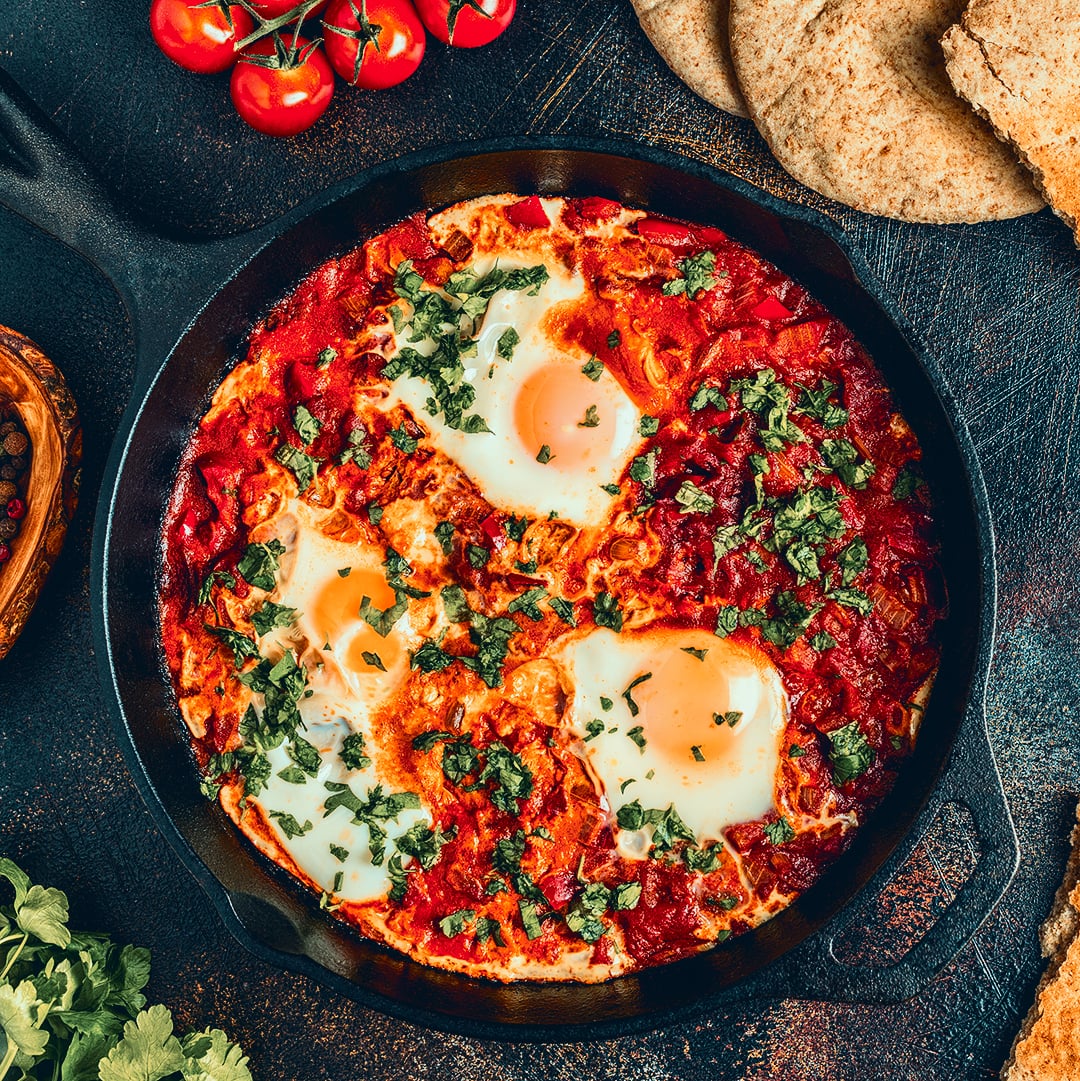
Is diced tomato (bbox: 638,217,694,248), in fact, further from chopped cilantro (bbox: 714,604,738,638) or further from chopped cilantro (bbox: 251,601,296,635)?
chopped cilantro (bbox: 251,601,296,635)

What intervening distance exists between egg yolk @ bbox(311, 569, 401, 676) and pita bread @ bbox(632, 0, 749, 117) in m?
2.38

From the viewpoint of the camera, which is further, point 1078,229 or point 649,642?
point 649,642

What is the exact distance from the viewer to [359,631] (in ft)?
13.5

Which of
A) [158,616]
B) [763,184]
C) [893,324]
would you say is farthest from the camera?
[158,616]

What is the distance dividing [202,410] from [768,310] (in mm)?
2427

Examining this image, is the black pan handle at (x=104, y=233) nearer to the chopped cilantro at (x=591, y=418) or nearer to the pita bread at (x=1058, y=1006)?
the chopped cilantro at (x=591, y=418)

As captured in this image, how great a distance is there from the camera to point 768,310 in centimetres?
414

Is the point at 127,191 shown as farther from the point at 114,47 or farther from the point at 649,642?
the point at 649,642

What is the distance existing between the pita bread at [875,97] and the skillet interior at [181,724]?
1.38ft

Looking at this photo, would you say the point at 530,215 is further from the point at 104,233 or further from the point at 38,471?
the point at 38,471

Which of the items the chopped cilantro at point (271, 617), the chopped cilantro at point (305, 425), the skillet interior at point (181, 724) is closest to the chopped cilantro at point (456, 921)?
the skillet interior at point (181, 724)

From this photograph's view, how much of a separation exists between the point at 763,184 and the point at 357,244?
5.58ft

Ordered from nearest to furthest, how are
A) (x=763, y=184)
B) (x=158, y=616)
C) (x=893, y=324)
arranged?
1. (x=893, y=324)
2. (x=763, y=184)
3. (x=158, y=616)

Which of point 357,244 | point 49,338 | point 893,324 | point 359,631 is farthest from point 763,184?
point 49,338
